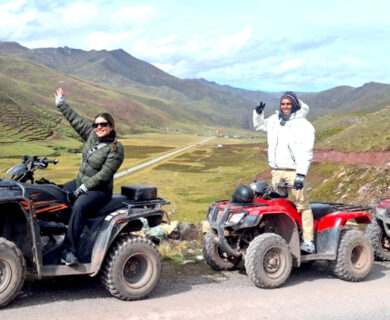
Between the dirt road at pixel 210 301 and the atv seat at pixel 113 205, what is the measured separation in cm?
110

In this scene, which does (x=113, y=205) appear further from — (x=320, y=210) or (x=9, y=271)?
(x=320, y=210)

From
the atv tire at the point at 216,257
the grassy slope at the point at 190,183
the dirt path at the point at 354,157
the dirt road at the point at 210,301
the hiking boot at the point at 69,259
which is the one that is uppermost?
the dirt path at the point at 354,157

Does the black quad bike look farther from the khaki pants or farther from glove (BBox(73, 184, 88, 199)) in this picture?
the khaki pants

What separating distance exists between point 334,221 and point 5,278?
16.7 feet

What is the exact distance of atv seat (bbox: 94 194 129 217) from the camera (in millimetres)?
6921

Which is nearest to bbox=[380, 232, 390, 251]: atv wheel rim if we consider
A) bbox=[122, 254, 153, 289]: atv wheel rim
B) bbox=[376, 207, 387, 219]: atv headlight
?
bbox=[376, 207, 387, 219]: atv headlight

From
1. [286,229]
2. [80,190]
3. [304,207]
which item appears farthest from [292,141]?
[80,190]

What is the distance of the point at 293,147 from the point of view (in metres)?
7.99

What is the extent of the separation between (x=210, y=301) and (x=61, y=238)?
2.18 m

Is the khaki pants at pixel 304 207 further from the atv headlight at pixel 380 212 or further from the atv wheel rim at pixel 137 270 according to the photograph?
the atv wheel rim at pixel 137 270

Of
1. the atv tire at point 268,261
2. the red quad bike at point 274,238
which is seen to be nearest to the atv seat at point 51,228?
the red quad bike at point 274,238

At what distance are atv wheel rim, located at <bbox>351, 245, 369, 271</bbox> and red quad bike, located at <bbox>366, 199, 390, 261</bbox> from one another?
1552 mm

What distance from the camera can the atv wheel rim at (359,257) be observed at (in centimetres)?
805

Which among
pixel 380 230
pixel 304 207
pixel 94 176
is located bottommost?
pixel 380 230
